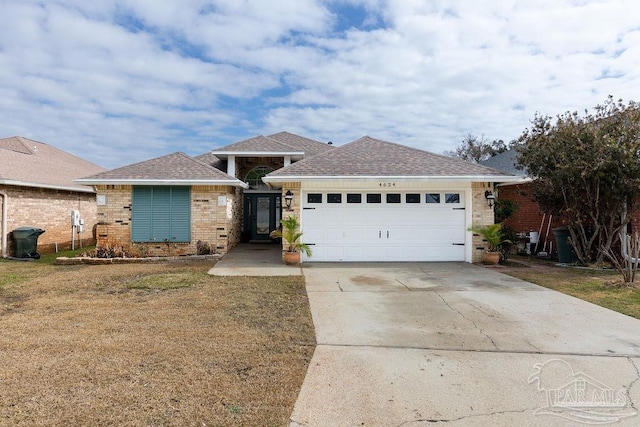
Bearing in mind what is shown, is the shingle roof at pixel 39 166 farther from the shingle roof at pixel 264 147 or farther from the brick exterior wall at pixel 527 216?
the brick exterior wall at pixel 527 216

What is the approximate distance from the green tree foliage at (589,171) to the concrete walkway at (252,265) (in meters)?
7.26

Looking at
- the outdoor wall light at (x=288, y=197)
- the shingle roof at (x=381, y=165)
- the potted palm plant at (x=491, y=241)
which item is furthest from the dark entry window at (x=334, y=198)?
the potted palm plant at (x=491, y=241)

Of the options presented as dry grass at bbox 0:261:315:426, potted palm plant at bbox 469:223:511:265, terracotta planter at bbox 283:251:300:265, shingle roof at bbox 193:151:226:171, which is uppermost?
shingle roof at bbox 193:151:226:171

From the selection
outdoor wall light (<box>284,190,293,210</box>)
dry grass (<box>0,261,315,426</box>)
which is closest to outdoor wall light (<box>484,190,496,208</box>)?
outdoor wall light (<box>284,190,293,210</box>)

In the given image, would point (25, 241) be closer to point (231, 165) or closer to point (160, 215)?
point (160, 215)

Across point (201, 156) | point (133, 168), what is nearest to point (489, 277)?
point (133, 168)

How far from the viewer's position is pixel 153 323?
5.07 metres

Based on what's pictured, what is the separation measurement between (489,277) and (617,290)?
228cm

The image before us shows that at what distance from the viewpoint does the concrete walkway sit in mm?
9016

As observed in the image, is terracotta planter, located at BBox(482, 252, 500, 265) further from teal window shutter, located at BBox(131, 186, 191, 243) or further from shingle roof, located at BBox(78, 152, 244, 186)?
teal window shutter, located at BBox(131, 186, 191, 243)

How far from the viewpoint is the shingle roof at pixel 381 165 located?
34.9 feet

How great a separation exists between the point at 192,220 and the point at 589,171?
10.8 meters

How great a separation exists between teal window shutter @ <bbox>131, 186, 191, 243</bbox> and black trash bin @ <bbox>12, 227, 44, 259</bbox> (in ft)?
10.5

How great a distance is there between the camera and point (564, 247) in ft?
37.2
